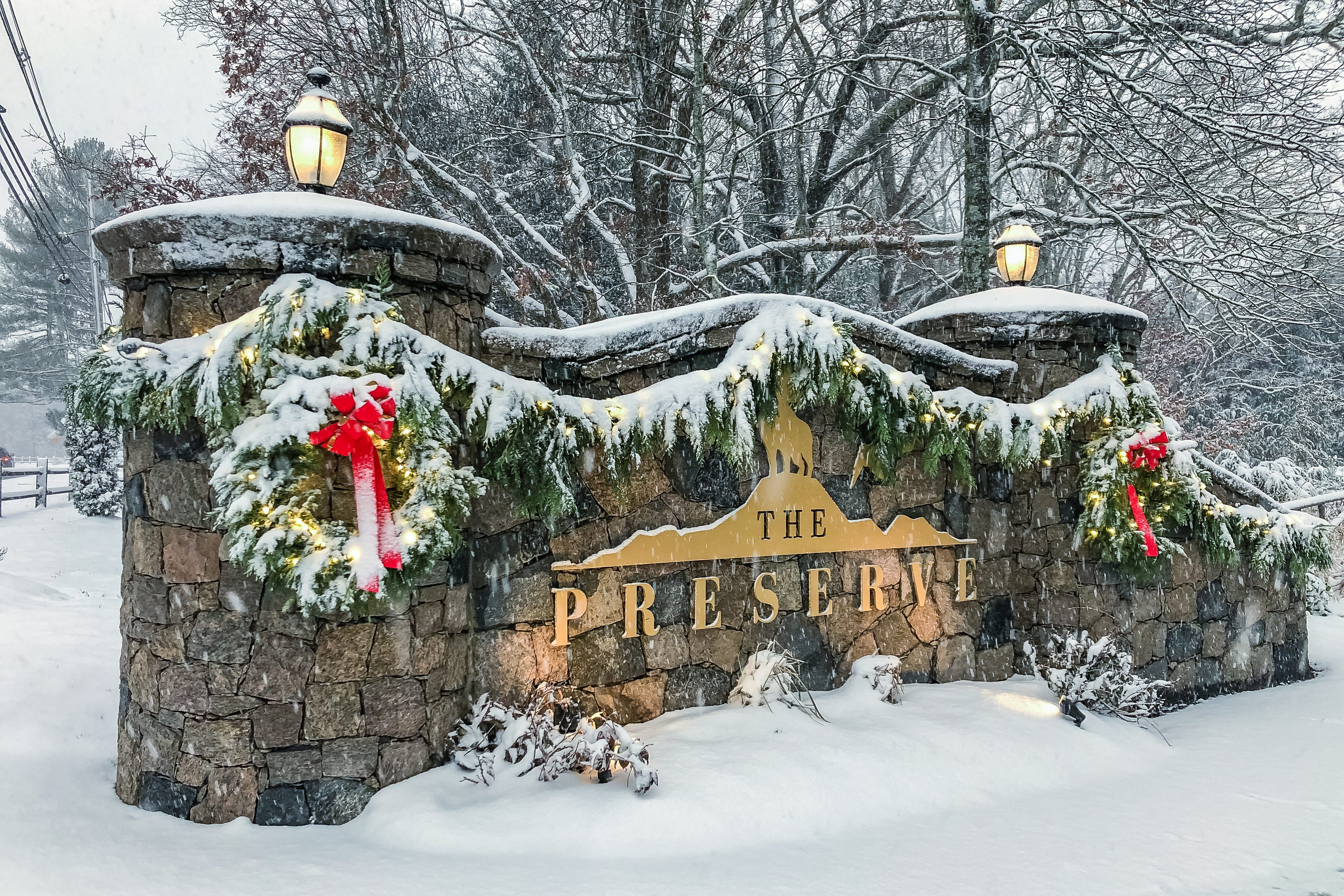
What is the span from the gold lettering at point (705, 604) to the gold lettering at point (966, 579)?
1650 millimetres

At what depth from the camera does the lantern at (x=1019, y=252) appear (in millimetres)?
5152

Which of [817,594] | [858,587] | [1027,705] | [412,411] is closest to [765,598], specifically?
[817,594]

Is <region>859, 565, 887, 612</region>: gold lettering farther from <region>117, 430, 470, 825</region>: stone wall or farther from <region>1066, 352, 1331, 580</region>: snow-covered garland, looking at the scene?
<region>117, 430, 470, 825</region>: stone wall

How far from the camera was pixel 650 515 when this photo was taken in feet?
12.6

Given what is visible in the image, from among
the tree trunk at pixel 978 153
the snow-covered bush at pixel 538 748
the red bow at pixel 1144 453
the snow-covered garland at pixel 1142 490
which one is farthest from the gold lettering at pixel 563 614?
the tree trunk at pixel 978 153

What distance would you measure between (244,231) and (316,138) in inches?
26.1

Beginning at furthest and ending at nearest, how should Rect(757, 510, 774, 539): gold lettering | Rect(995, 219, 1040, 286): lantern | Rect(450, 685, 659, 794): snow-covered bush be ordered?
Rect(995, 219, 1040, 286): lantern
Rect(757, 510, 774, 539): gold lettering
Rect(450, 685, 659, 794): snow-covered bush

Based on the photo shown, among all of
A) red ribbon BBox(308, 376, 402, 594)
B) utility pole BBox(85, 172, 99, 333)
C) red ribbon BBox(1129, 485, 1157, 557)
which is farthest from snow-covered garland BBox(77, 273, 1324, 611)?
utility pole BBox(85, 172, 99, 333)

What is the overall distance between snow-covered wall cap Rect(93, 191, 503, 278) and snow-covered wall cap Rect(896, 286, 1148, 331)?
11.0 feet

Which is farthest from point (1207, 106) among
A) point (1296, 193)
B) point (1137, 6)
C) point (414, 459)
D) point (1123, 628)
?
point (414, 459)

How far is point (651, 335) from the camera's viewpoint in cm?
382

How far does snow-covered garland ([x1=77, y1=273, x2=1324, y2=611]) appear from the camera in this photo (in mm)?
2871

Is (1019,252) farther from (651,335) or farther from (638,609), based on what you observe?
(638,609)

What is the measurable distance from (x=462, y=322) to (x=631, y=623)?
160 cm
